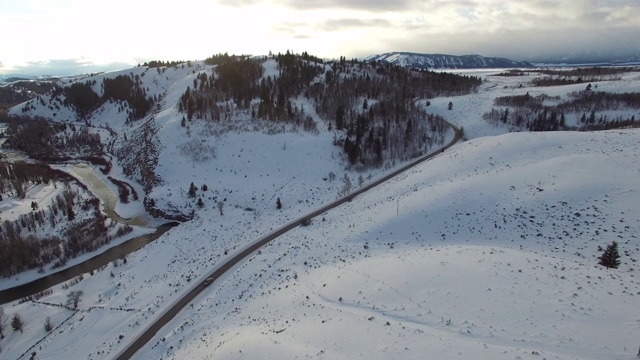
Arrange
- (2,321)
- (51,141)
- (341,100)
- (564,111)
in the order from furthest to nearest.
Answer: (51,141) → (341,100) → (564,111) → (2,321)

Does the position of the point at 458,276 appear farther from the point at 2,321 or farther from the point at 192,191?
the point at 192,191

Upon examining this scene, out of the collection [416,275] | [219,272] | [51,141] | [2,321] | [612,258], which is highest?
[51,141]

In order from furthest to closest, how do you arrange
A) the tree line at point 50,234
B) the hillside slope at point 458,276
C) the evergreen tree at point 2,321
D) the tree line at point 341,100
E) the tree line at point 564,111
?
the tree line at point 564,111
the tree line at point 341,100
the tree line at point 50,234
the evergreen tree at point 2,321
the hillside slope at point 458,276

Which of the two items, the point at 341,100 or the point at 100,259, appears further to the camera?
the point at 341,100

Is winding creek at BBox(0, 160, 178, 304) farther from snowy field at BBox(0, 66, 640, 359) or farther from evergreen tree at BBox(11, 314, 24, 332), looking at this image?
evergreen tree at BBox(11, 314, 24, 332)

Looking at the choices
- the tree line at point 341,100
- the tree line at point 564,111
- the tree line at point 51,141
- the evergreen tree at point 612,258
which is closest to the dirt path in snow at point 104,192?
the tree line at point 51,141

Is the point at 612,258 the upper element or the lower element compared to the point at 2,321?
upper

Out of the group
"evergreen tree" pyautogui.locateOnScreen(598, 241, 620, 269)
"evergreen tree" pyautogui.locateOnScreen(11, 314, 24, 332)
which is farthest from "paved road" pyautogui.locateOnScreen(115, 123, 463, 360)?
"evergreen tree" pyautogui.locateOnScreen(598, 241, 620, 269)

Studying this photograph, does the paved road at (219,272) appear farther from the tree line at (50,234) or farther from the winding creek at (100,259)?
the tree line at (50,234)

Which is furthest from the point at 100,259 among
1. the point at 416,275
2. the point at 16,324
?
the point at 416,275

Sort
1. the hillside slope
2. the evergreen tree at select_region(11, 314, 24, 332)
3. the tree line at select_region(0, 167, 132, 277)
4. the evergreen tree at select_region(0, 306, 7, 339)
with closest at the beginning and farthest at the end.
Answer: the hillside slope < the evergreen tree at select_region(0, 306, 7, 339) < the evergreen tree at select_region(11, 314, 24, 332) < the tree line at select_region(0, 167, 132, 277)
